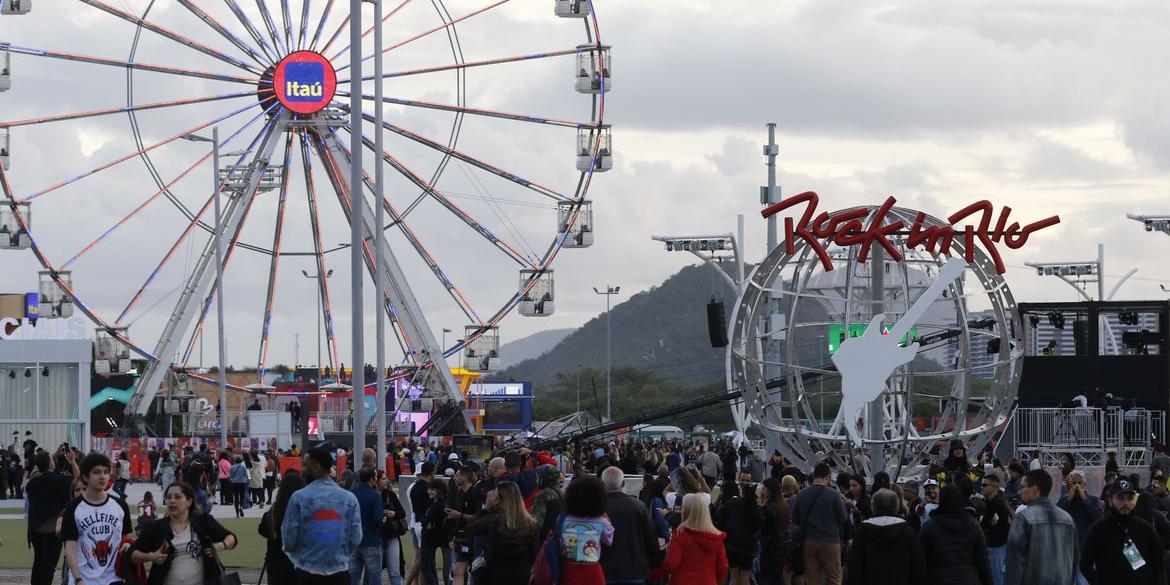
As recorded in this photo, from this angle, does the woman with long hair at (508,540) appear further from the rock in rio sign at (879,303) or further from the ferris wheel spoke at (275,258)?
the ferris wheel spoke at (275,258)

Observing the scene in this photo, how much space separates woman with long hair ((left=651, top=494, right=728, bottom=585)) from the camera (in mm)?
11758

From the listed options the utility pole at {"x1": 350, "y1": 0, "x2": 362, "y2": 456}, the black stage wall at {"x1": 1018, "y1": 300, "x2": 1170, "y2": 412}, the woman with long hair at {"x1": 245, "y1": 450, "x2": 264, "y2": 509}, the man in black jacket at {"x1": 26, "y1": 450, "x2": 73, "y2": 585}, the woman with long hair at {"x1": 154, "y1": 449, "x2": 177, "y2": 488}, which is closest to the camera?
the man in black jacket at {"x1": 26, "y1": 450, "x2": 73, "y2": 585}

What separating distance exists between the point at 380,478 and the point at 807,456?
9.38 metres

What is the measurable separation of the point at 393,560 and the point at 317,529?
470 cm

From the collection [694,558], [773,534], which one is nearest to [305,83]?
[773,534]

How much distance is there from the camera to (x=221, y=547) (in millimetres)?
10961

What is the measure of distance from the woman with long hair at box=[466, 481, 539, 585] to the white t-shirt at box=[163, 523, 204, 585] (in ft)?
6.10

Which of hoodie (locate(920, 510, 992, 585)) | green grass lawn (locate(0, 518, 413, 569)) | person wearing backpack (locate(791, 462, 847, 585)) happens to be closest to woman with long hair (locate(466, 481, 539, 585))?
hoodie (locate(920, 510, 992, 585))

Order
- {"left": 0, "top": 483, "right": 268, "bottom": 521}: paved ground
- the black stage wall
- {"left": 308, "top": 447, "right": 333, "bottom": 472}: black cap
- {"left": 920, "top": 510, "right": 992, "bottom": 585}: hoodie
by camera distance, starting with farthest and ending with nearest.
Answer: the black stage wall, {"left": 0, "top": 483, "right": 268, "bottom": 521}: paved ground, {"left": 920, "top": 510, "right": 992, "bottom": 585}: hoodie, {"left": 308, "top": 447, "right": 333, "bottom": 472}: black cap

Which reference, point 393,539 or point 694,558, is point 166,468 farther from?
point 694,558

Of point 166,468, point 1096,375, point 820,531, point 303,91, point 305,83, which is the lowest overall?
point 166,468

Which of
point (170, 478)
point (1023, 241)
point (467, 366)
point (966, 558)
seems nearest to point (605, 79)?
point (467, 366)

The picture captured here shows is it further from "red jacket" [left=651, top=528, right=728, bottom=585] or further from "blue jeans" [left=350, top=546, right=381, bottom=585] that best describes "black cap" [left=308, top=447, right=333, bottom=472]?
"blue jeans" [left=350, top=546, right=381, bottom=585]

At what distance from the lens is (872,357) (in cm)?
2327
